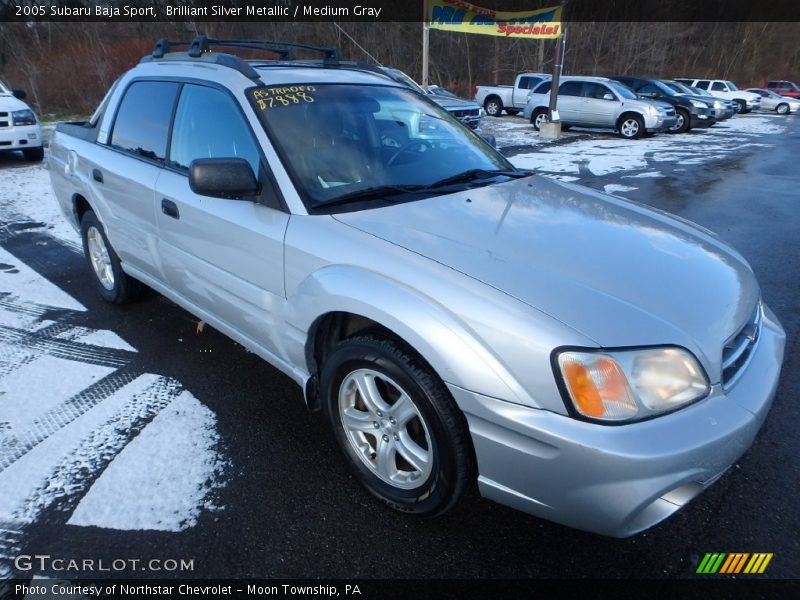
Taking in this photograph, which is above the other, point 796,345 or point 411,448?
point 411,448

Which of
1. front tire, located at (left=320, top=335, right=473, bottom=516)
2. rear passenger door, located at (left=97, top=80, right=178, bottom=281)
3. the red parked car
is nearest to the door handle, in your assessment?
rear passenger door, located at (left=97, top=80, right=178, bottom=281)

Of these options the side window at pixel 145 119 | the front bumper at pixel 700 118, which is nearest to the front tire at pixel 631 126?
the front bumper at pixel 700 118


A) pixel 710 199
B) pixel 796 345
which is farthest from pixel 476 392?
pixel 710 199

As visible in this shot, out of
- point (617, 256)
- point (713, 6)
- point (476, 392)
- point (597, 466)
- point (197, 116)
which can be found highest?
point (713, 6)

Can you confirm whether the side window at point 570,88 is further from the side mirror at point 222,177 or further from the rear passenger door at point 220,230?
the side mirror at point 222,177

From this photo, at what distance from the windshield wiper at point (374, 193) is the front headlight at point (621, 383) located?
3.96 ft

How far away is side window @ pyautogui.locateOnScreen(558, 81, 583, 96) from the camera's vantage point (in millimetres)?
17075

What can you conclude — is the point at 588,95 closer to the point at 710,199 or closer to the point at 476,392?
the point at 710,199

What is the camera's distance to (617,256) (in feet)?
7.29

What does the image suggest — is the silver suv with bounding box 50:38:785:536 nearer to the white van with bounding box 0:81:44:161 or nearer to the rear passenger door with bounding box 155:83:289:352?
the rear passenger door with bounding box 155:83:289:352

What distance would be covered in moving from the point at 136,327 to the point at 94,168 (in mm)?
1132

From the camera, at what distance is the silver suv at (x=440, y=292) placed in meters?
1.73

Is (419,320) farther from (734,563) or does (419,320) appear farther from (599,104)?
(599,104)

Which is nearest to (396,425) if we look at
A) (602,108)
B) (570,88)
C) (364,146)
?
(364,146)
